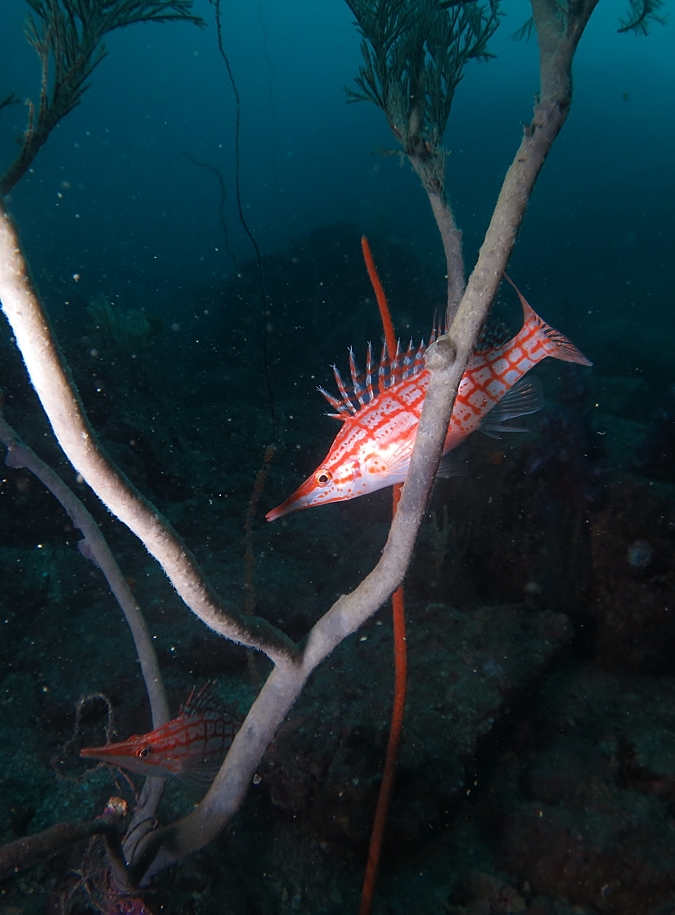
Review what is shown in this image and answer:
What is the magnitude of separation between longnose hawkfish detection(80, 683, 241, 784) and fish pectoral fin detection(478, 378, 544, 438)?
2.66 meters

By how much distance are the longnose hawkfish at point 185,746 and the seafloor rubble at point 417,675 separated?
0.61 metres

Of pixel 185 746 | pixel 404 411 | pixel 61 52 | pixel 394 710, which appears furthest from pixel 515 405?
pixel 61 52

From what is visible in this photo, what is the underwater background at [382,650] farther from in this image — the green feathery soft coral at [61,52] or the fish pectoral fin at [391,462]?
the fish pectoral fin at [391,462]

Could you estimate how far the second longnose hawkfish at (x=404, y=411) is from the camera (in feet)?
7.37

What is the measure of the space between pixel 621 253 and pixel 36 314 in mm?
42081

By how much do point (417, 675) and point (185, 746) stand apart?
7.49 feet

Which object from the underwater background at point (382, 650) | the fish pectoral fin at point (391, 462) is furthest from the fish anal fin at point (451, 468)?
the underwater background at point (382, 650)

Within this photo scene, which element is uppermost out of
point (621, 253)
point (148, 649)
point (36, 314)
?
point (36, 314)

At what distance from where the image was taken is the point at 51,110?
227cm

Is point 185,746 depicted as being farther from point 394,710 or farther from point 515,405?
point 515,405

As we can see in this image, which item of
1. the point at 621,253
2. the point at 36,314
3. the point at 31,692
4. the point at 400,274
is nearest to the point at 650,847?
the point at 36,314

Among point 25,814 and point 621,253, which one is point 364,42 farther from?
point 621,253

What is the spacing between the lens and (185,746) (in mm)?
2723

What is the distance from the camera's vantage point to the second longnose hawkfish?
88.4 inches
